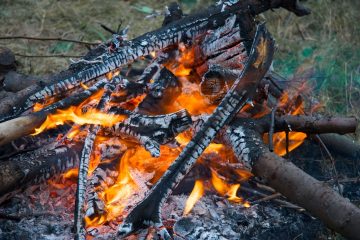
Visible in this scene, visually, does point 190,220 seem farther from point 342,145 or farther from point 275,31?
point 275,31

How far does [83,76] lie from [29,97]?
34 cm

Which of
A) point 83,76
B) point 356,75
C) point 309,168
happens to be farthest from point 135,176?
point 356,75

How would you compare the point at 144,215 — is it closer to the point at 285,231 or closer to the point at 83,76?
the point at 285,231

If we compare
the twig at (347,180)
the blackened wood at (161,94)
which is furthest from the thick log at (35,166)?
the twig at (347,180)

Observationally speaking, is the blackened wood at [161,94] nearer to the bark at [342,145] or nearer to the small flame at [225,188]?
the small flame at [225,188]

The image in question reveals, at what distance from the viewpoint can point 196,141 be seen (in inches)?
104

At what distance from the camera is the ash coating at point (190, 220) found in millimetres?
2703

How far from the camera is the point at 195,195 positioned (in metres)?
2.95

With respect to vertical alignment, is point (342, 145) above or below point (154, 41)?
below

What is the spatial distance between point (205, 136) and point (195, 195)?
45 cm

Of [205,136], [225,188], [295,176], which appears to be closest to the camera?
[295,176]

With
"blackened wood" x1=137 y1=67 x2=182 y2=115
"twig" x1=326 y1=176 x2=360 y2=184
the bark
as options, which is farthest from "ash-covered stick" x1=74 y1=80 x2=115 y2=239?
the bark

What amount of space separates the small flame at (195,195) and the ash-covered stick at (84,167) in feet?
1.89

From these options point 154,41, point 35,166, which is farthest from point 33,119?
point 154,41
